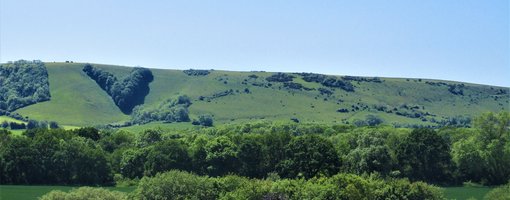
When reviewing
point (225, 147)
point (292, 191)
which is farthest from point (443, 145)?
point (292, 191)

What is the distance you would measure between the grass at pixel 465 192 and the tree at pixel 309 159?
21744mm

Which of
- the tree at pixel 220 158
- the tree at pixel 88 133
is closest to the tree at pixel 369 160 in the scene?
the tree at pixel 220 158

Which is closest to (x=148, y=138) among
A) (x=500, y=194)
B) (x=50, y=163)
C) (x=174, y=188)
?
(x=50, y=163)

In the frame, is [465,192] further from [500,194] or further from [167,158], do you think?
[167,158]

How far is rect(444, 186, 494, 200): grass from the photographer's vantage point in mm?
121931

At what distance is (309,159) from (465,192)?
95.1 ft

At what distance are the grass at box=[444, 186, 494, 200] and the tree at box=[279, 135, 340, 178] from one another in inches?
856

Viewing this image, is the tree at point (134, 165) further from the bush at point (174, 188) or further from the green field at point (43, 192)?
the bush at point (174, 188)

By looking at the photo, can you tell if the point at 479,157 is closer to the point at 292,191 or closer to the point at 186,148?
the point at 186,148

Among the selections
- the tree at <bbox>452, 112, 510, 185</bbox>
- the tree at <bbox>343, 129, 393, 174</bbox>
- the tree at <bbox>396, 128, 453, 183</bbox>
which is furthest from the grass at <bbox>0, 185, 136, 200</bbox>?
the tree at <bbox>452, 112, 510, 185</bbox>

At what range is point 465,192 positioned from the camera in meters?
132

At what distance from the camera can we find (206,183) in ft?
311

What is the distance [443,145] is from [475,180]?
391 inches

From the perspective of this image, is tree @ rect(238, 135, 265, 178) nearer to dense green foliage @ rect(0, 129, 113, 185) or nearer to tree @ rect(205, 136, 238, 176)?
tree @ rect(205, 136, 238, 176)
